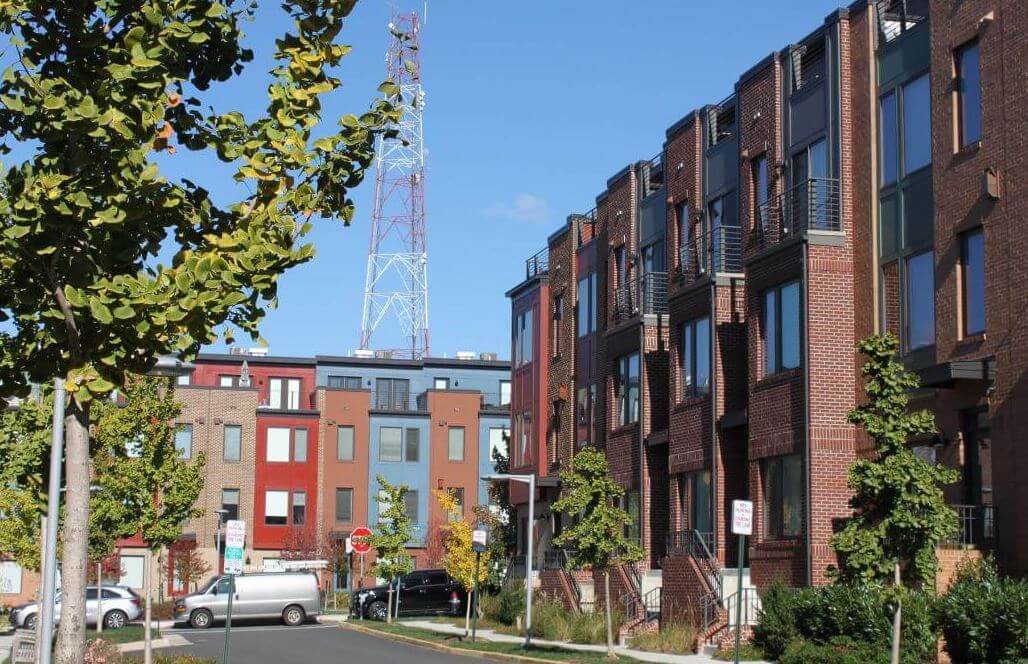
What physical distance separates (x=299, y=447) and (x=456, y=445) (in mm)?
8783

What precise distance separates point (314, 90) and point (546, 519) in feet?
136

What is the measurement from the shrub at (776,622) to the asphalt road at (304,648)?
646 centimetres

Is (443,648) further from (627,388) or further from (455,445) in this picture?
(455,445)

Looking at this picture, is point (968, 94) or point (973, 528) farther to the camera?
point (968, 94)

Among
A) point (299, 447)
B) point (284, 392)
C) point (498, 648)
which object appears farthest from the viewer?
point (284, 392)

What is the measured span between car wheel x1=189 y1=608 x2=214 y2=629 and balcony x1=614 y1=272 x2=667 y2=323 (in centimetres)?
1932

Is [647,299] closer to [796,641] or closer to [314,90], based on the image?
[796,641]

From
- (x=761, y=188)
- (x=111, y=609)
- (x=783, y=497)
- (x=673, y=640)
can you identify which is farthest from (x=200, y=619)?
(x=761, y=188)

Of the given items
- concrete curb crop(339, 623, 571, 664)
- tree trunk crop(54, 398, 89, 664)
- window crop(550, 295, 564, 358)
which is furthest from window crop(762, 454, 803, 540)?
tree trunk crop(54, 398, 89, 664)

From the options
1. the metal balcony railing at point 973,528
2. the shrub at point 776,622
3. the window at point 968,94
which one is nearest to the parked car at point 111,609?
the shrub at point 776,622

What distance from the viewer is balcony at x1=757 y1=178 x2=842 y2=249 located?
3131 centimetres

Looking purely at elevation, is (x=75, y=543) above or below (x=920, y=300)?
below

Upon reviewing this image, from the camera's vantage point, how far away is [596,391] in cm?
4759

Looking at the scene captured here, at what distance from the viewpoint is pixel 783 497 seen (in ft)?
104
